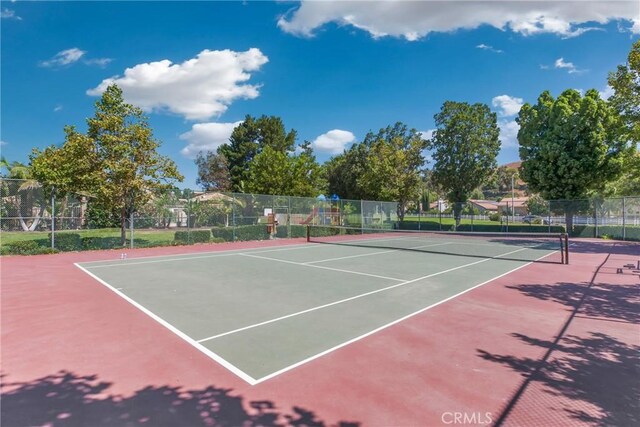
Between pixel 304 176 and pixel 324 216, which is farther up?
pixel 304 176

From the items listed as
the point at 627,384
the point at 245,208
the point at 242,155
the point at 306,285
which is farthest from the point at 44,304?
the point at 242,155

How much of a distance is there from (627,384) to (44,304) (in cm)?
1036

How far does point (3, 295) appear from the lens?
28.5 feet

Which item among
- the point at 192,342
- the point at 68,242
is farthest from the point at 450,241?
the point at 68,242

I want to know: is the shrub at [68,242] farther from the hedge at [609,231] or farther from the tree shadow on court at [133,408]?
the hedge at [609,231]

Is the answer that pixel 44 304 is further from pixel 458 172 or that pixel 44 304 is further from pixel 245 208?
pixel 458 172

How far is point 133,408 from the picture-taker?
3.72 m

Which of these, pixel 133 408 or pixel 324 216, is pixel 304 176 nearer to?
pixel 324 216

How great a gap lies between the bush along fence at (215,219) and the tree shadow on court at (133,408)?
1574cm

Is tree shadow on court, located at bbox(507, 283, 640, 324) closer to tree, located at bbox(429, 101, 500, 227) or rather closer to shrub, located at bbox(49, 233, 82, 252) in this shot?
shrub, located at bbox(49, 233, 82, 252)
